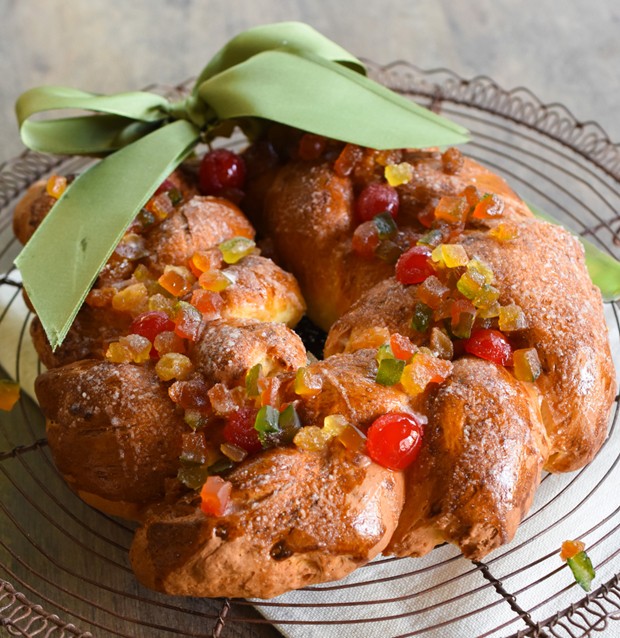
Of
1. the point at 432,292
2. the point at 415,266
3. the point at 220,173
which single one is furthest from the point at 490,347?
the point at 220,173

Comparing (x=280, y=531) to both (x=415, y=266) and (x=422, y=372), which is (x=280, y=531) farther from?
(x=415, y=266)

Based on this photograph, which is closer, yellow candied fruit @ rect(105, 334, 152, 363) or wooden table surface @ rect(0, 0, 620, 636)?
yellow candied fruit @ rect(105, 334, 152, 363)

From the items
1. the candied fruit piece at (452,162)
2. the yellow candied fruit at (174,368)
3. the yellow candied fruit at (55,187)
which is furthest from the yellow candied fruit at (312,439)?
the yellow candied fruit at (55,187)

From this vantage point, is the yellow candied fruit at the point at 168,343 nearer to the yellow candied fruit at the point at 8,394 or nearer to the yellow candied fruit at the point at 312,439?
the yellow candied fruit at the point at 312,439

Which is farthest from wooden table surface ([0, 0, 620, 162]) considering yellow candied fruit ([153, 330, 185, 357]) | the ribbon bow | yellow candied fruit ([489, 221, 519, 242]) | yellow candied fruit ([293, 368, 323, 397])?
yellow candied fruit ([293, 368, 323, 397])

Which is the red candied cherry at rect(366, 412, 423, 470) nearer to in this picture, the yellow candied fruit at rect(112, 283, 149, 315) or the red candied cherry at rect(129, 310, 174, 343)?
the red candied cherry at rect(129, 310, 174, 343)

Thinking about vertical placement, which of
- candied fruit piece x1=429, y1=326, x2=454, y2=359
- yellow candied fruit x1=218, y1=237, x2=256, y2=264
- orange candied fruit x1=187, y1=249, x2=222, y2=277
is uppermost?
candied fruit piece x1=429, y1=326, x2=454, y2=359
